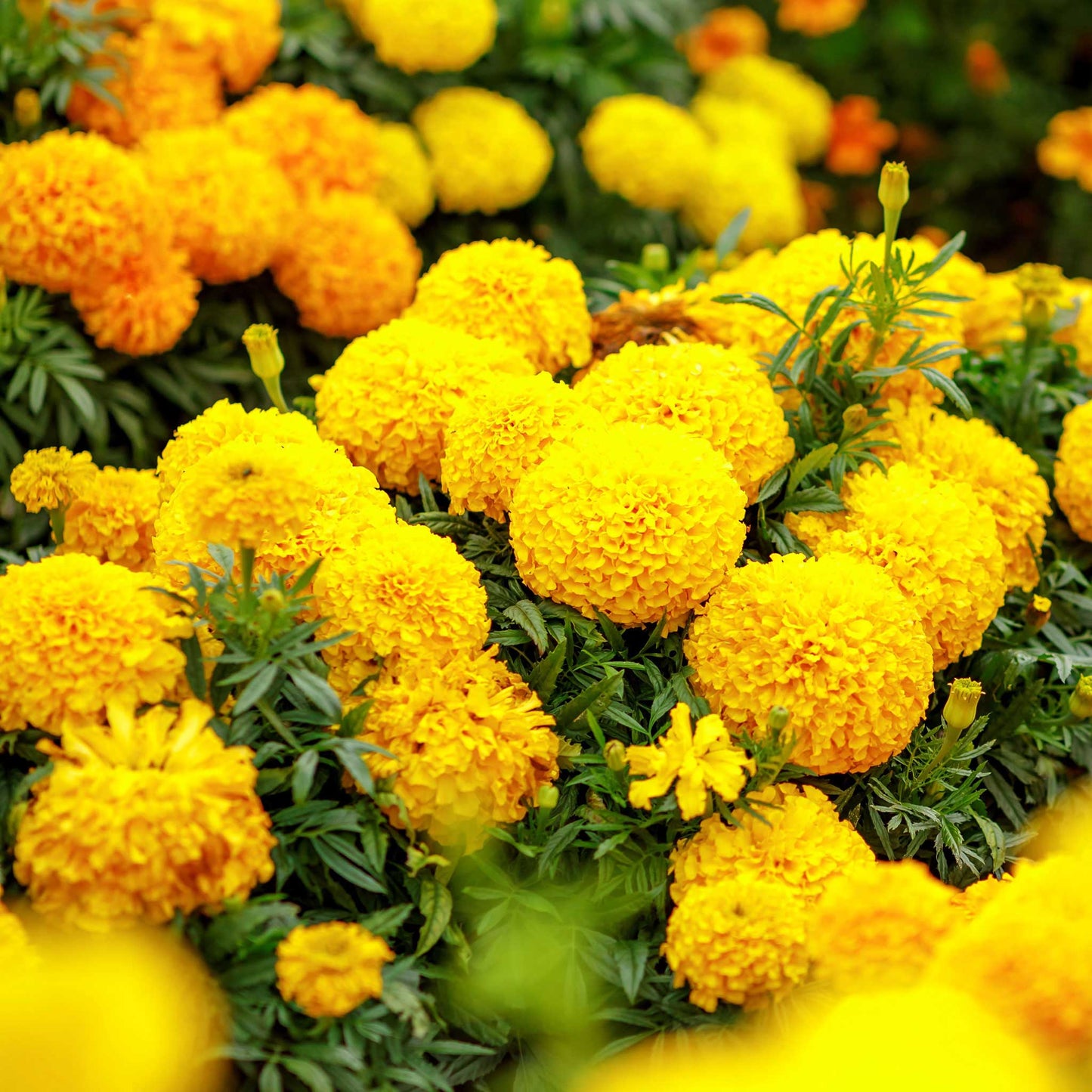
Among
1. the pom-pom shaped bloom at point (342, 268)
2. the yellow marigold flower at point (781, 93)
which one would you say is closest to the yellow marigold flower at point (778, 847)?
the pom-pom shaped bloom at point (342, 268)

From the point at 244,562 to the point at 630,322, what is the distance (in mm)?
1064

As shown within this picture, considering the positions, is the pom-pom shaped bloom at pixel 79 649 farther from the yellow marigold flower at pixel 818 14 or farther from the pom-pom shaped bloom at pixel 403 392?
the yellow marigold flower at pixel 818 14

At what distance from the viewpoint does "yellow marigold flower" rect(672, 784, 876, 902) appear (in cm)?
169

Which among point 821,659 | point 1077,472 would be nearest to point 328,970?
point 821,659

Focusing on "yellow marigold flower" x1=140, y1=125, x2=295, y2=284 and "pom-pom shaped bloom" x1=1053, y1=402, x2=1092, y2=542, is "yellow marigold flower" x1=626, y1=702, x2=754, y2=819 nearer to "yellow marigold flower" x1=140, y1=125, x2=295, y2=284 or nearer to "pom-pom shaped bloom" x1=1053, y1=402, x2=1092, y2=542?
"pom-pom shaped bloom" x1=1053, y1=402, x2=1092, y2=542

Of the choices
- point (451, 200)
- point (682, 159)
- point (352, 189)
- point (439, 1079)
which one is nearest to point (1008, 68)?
point (682, 159)

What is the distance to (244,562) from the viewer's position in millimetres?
1594

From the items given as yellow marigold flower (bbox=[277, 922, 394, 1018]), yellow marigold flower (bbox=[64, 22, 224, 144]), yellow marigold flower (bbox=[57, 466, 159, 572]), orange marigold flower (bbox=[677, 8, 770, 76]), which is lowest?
yellow marigold flower (bbox=[277, 922, 394, 1018])

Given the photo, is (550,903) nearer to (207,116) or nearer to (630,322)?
(630,322)

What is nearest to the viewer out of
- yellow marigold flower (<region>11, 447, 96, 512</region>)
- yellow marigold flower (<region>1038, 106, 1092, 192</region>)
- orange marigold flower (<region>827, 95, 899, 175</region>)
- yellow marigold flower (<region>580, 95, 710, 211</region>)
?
yellow marigold flower (<region>11, 447, 96, 512</region>)

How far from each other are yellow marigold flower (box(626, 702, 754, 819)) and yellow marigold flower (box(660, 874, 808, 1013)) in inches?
4.9

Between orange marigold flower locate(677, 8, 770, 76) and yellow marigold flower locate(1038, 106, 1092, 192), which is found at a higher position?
orange marigold flower locate(677, 8, 770, 76)

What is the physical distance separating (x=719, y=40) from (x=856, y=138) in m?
0.73

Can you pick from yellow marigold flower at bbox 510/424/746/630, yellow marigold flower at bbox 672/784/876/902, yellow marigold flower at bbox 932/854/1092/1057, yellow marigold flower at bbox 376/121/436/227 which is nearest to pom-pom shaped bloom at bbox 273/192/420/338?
yellow marigold flower at bbox 376/121/436/227
